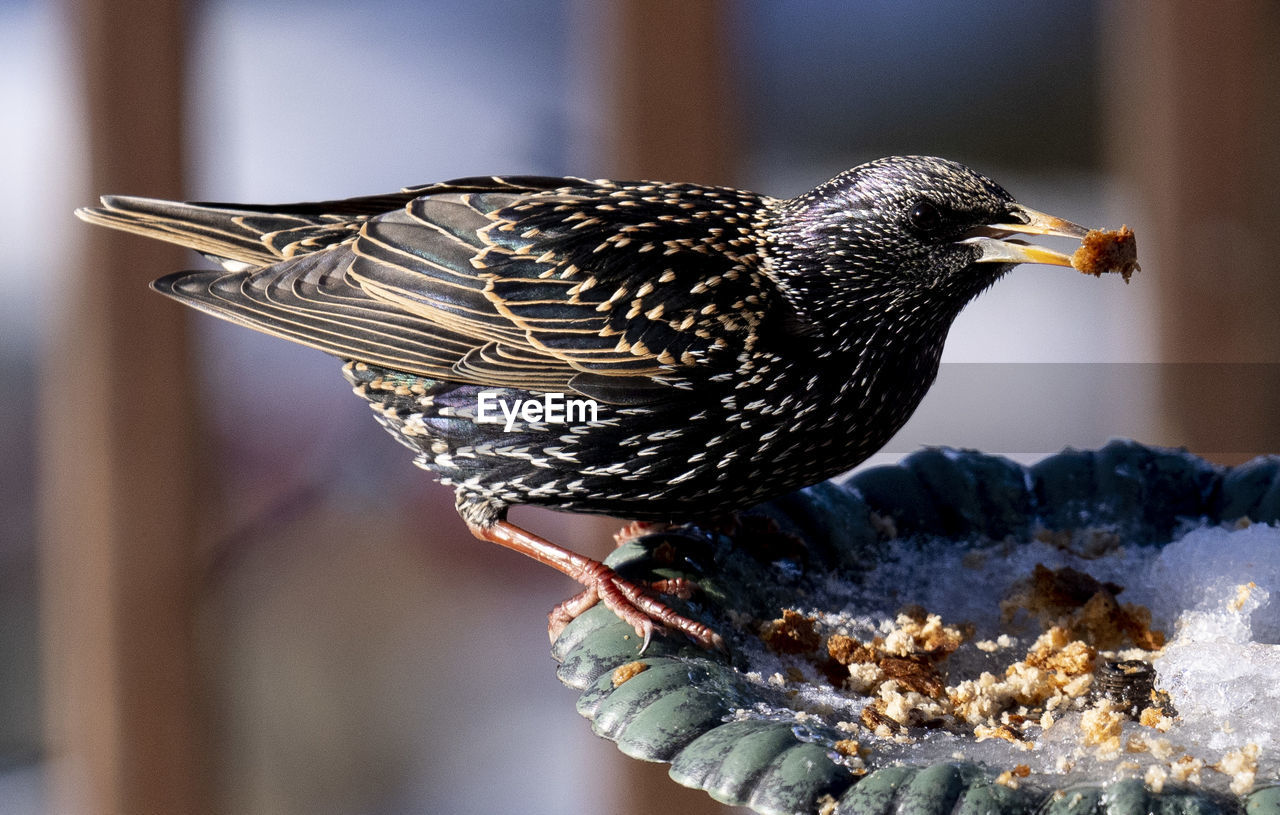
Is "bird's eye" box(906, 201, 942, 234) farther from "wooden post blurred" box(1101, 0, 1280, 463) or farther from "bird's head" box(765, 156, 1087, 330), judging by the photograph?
"wooden post blurred" box(1101, 0, 1280, 463)

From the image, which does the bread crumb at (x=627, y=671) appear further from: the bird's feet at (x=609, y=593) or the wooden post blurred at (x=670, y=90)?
the wooden post blurred at (x=670, y=90)

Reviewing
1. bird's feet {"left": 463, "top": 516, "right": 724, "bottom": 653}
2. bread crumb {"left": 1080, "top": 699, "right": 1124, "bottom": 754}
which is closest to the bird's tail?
bird's feet {"left": 463, "top": 516, "right": 724, "bottom": 653}

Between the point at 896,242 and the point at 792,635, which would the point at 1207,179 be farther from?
the point at 792,635

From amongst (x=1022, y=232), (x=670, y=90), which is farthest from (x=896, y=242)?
(x=670, y=90)

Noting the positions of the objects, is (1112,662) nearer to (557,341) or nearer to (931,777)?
(931,777)

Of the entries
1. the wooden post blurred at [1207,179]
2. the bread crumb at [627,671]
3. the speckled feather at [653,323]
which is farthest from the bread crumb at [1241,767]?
the wooden post blurred at [1207,179]

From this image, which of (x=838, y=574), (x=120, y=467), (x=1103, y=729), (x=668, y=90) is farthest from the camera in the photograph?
(x=668, y=90)

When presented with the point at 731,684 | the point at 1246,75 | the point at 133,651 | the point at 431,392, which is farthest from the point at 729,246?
the point at 1246,75
